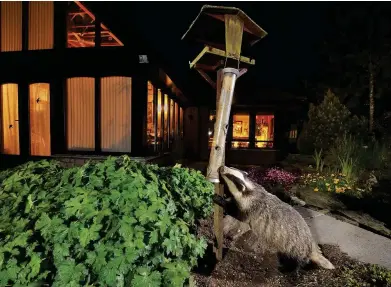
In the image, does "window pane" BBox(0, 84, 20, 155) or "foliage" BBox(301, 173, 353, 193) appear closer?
"foliage" BBox(301, 173, 353, 193)

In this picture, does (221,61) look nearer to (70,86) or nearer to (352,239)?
(352,239)

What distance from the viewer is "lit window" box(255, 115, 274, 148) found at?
16.0 m

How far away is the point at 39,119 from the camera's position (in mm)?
10820

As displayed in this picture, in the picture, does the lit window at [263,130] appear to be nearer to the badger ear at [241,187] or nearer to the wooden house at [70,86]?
the wooden house at [70,86]

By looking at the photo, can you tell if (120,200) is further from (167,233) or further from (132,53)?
(132,53)

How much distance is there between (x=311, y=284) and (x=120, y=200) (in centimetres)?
256

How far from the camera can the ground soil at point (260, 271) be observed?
3.07 metres

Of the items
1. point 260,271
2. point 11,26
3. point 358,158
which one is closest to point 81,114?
point 11,26

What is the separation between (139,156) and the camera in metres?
8.98

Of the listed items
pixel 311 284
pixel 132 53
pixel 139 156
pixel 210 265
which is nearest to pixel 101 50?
pixel 132 53

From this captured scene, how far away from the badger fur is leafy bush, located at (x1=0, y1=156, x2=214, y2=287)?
1764mm

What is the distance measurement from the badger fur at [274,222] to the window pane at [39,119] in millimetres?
9579

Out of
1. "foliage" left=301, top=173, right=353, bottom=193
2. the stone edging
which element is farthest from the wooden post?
"foliage" left=301, top=173, right=353, bottom=193

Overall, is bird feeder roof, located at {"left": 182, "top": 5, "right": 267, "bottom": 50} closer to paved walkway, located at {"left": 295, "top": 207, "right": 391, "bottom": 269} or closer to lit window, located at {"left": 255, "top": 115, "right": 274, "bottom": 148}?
paved walkway, located at {"left": 295, "top": 207, "right": 391, "bottom": 269}
